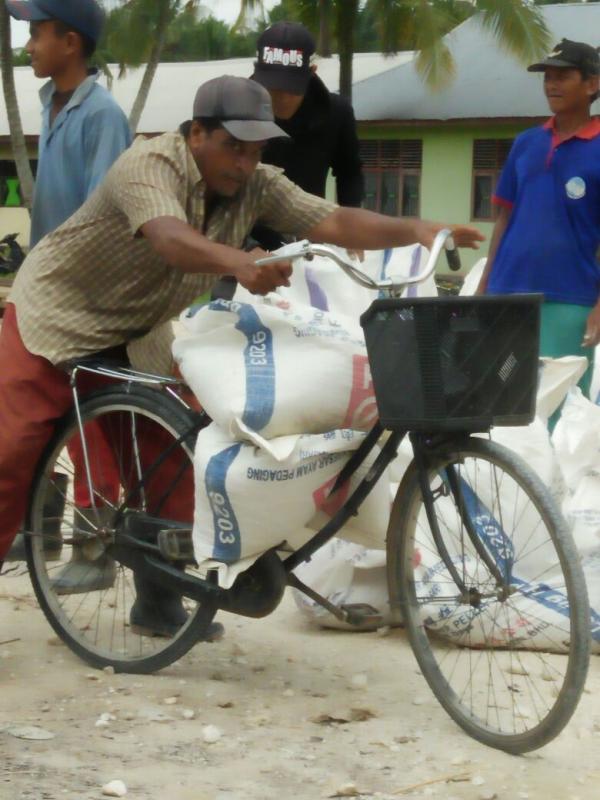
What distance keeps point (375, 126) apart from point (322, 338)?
81.7ft

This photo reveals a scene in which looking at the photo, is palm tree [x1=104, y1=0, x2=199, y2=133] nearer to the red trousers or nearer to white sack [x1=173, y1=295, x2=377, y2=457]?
the red trousers

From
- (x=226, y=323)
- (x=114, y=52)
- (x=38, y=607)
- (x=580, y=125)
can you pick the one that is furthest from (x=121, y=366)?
(x=114, y=52)

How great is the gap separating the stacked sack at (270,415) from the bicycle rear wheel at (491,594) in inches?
9.8

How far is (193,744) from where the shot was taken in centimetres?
391

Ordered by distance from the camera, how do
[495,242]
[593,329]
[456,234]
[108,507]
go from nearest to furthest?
[456,234] < [108,507] < [593,329] < [495,242]

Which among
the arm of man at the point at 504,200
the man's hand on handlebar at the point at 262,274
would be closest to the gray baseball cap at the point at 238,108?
the man's hand on handlebar at the point at 262,274

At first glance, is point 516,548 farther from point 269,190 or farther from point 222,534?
point 269,190

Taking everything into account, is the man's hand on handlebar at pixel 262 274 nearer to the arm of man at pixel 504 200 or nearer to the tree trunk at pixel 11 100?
the arm of man at pixel 504 200

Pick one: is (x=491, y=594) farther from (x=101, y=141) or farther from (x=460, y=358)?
(x=101, y=141)

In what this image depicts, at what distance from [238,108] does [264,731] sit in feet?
5.45

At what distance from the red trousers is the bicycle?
18 millimetres

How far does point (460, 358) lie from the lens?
11.9 feet

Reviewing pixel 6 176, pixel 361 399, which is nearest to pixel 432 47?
pixel 6 176

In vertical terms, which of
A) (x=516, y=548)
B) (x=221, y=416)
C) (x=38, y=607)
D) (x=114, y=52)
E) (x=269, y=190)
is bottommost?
(x=38, y=607)
